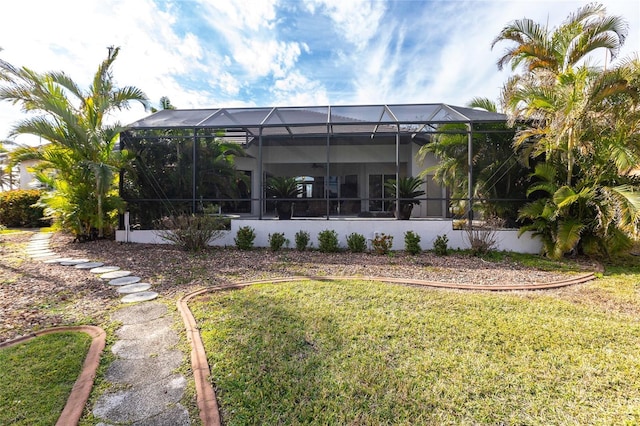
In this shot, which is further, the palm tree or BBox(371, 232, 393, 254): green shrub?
BBox(371, 232, 393, 254): green shrub

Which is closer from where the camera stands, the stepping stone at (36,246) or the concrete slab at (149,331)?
the concrete slab at (149,331)

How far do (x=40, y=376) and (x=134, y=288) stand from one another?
254cm

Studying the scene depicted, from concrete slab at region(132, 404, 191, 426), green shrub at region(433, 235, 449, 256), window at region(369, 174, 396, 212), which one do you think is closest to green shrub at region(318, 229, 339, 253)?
green shrub at region(433, 235, 449, 256)

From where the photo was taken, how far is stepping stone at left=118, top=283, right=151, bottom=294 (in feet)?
15.7

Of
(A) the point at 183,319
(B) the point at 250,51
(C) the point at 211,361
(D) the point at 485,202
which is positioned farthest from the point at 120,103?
(D) the point at 485,202

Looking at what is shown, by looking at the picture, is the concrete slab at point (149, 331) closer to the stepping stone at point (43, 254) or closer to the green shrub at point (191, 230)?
the green shrub at point (191, 230)

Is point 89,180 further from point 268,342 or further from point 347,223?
point 268,342

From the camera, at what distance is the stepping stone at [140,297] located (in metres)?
4.39

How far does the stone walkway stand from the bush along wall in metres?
13.4

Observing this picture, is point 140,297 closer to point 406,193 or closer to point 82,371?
point 82,371

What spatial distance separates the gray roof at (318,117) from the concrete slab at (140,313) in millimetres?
5664

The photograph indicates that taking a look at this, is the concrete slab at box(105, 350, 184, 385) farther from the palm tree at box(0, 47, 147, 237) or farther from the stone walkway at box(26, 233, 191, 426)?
the palm tree at box(0, 47, 147, 237)

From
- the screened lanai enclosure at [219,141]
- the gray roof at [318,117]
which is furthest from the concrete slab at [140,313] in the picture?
the gray roof at [318,117]

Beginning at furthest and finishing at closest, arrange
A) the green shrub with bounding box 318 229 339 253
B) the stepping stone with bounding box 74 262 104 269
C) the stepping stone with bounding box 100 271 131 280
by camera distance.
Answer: the green shrub with bounding box 318 229 339 253
the stepping stone with bounding box 74 262 104 269
the stepping stone with bounding box 100 271 131 280
